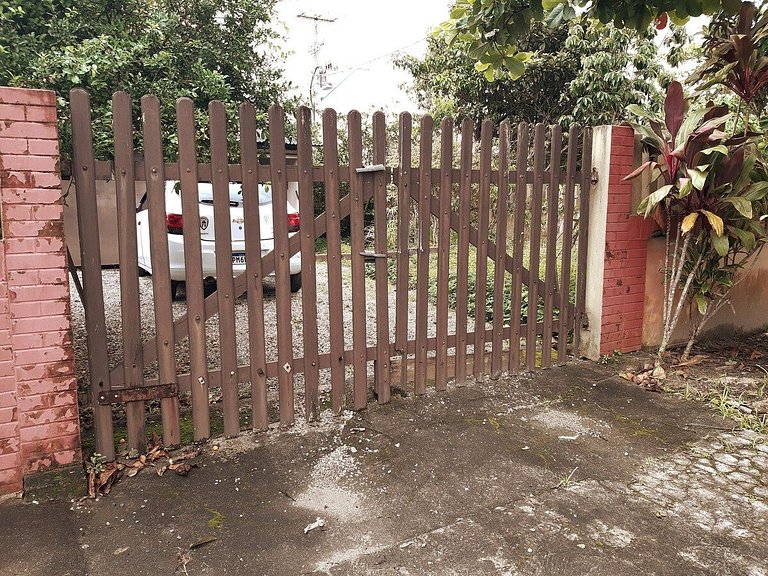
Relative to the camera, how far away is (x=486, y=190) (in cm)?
384

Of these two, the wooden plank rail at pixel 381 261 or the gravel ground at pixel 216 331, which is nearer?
the wooden plank rail at pixel 381 261

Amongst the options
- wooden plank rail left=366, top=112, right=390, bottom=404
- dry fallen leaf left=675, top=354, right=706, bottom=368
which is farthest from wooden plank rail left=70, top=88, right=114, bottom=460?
dry fallen leaf left=675, top=354, right=706, bottom=368

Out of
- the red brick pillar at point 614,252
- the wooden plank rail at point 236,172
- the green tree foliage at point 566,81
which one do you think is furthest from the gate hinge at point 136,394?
the green tree foliage at point 566,81

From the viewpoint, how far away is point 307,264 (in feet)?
10.5

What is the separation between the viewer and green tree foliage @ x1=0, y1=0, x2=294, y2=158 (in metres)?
4.51

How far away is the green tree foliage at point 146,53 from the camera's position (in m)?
4.51

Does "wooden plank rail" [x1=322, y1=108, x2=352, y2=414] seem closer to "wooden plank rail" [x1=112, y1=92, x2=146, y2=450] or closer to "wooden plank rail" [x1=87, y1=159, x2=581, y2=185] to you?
"wooden plank rail" [x1=87, y1=159, x2=581, y2=185]

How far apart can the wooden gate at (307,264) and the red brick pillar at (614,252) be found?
12 centimetres

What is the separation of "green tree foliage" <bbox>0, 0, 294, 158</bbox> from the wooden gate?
163 cm

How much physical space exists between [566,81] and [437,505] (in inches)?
331

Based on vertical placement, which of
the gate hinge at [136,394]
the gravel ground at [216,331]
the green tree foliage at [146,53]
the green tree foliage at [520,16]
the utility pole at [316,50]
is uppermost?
the utility pole at [316,50]

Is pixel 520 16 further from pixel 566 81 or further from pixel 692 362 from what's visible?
pixel 566 81

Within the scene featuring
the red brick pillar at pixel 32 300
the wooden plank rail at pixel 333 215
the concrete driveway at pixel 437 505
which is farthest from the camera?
the wooden plank rail at pixel 333 215

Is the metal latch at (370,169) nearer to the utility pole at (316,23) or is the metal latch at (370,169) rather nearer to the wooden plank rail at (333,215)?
the wooden plank rail at (333,215)
